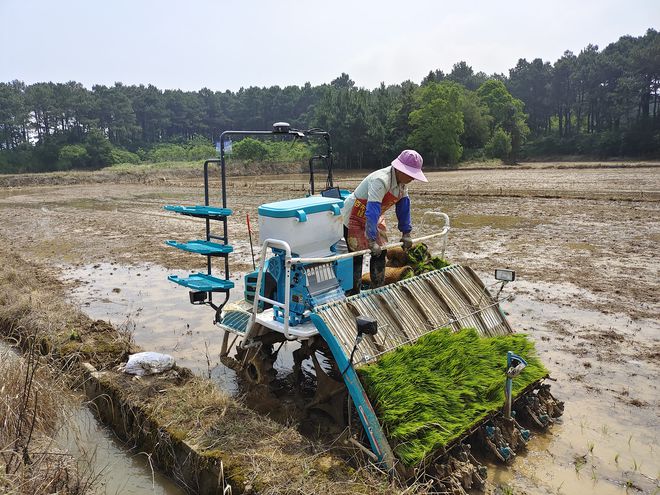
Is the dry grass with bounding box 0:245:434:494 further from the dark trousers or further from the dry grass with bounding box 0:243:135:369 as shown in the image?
the dark trousers

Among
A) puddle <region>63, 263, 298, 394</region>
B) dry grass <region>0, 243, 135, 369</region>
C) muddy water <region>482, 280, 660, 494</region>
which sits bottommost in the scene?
muddy water <region>482, 280, 660, 494</region>

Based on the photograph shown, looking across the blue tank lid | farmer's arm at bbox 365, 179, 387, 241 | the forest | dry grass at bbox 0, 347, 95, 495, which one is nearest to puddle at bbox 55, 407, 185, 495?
dry grass at bbox 0, 347, 95, 495

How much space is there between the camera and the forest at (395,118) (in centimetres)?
5744

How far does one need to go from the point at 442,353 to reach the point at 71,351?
462 centimetres

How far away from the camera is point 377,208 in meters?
4.99

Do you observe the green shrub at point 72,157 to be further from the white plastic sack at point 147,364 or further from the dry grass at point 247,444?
the dry grass at point 247,444

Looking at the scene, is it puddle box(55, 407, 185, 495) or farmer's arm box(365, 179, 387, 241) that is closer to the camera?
puddle box(55, 407, 185, 495)

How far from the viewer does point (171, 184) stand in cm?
4725

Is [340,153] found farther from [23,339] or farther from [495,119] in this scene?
[23,339]

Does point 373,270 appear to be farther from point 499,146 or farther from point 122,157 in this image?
point 122,157

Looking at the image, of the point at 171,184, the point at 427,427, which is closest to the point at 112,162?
the point at 171,184

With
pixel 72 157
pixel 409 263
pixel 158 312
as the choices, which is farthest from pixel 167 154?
pixel 409 263

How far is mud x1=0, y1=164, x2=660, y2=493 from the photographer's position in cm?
477

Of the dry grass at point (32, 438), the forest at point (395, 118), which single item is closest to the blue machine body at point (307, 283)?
the dry grass at point (32, 438)
